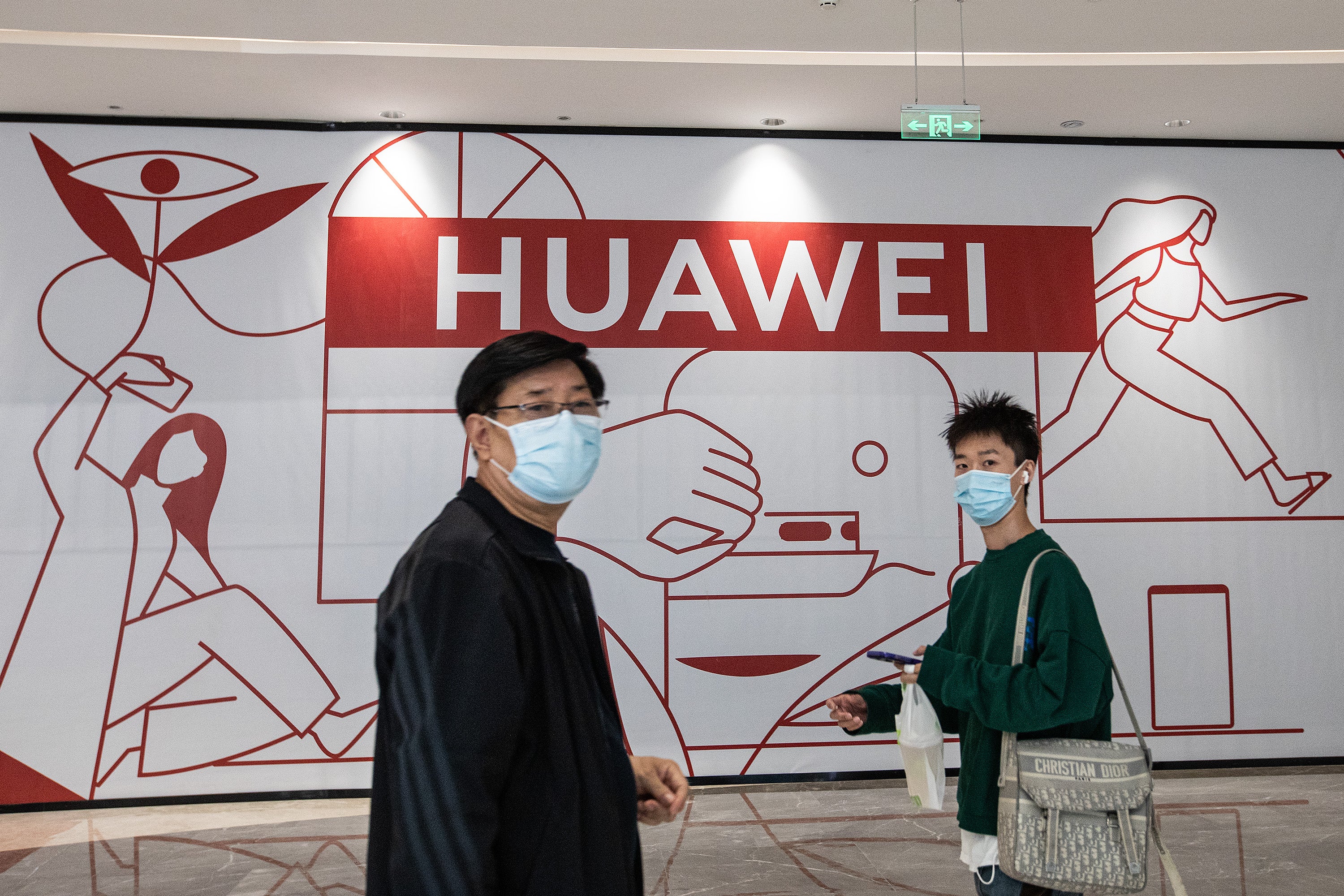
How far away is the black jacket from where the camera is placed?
3.51 ft

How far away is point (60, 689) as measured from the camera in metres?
4.39

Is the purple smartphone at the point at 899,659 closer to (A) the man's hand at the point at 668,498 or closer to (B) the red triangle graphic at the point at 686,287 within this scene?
(A) the man's hand at the point at 668,498

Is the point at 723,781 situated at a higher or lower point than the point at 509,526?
lower

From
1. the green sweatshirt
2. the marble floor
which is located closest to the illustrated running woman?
the marble floor

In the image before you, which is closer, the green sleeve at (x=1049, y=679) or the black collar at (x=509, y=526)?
the black collar at (x=509, y=526)

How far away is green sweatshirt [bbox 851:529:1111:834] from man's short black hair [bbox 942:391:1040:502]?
Result: 23 centimetres

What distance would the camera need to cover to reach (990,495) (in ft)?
6.81

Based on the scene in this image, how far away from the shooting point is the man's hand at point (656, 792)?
1.49 m

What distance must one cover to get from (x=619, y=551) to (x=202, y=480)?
6.78 ft

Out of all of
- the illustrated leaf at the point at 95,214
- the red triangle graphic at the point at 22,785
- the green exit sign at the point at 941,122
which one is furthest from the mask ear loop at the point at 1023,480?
the red triangle graphic at the point at 22,785

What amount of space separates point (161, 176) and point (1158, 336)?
523cm

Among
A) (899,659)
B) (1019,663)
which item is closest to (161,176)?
(899,659)

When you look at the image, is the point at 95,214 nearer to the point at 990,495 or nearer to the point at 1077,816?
the point at 990,495

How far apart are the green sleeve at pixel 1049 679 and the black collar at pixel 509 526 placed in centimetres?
93
